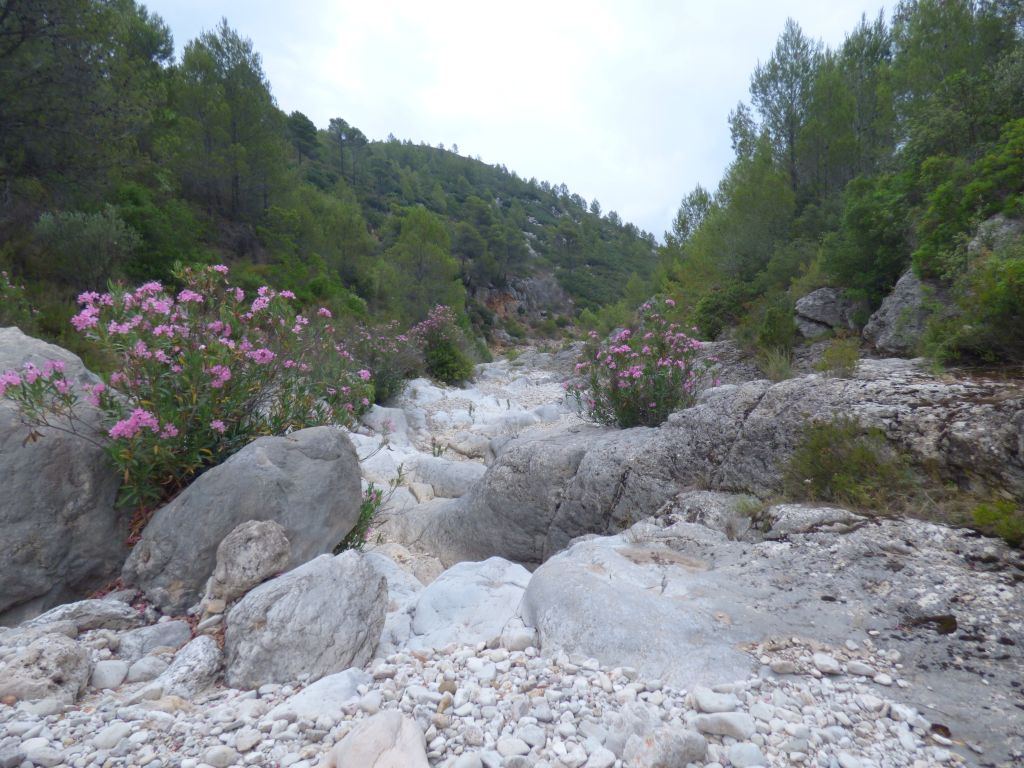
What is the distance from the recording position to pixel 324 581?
2.82 meters

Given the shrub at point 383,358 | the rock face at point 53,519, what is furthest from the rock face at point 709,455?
the shrub at point 383,358

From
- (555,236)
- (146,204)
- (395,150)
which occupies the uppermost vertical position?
(395,150)

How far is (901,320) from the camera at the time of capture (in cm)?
792

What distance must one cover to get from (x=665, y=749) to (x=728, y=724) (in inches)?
12.3

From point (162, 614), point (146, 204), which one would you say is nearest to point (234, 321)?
point (162, 614)

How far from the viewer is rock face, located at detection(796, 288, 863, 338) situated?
35.0 feet

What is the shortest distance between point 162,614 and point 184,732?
1.30 m

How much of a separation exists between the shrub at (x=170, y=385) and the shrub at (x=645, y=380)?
13.6 ft

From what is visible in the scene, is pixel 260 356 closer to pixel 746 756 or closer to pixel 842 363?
pixel 746 756

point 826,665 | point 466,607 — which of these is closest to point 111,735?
point 466,607

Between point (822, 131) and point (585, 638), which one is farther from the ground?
point (822, 131)

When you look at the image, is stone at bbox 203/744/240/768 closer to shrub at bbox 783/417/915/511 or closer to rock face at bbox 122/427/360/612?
rock face at bbox 122/427/360/612

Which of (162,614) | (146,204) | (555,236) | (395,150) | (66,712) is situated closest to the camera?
(66,712)

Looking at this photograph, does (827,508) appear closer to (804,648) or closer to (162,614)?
(804,648)
